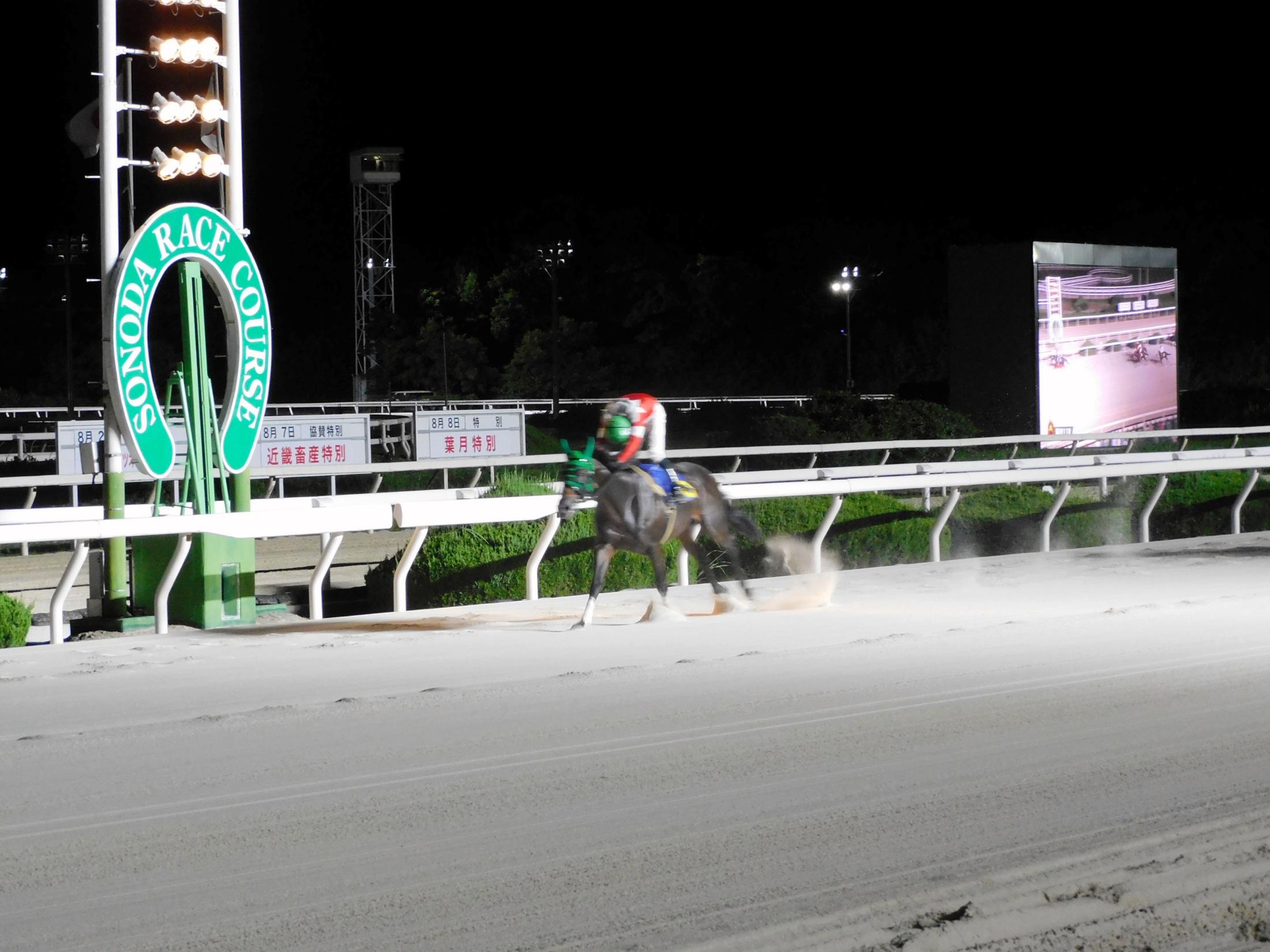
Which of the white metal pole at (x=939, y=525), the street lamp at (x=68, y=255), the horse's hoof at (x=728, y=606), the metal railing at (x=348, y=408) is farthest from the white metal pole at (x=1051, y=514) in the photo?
the street lamp at (x=68, y=255)

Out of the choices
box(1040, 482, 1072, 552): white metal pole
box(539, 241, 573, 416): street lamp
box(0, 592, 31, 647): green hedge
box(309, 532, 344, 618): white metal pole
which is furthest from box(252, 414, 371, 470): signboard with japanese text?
box(539, 241, 573, 416): street lamp

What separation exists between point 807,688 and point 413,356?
155 feet

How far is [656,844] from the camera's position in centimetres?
360

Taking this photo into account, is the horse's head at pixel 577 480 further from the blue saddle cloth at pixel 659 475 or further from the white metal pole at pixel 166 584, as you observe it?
the white metal pole at pixel 166 584

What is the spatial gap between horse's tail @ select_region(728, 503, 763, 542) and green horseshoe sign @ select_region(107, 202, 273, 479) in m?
2.51

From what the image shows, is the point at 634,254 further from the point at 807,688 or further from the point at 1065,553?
the point at 807,688

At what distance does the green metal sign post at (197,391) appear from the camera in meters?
7.50

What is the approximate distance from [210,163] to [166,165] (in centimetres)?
22

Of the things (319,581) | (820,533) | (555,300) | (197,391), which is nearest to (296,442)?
(820,533)

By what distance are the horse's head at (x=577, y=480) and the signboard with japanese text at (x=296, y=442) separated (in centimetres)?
761

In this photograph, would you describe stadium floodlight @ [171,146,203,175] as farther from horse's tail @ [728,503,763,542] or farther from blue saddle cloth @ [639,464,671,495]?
horse's tail @ [728,503,763,542]

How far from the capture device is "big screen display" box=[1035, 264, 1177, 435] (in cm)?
2109

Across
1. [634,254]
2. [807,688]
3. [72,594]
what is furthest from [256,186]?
[807,688]

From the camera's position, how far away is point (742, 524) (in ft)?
25.8
